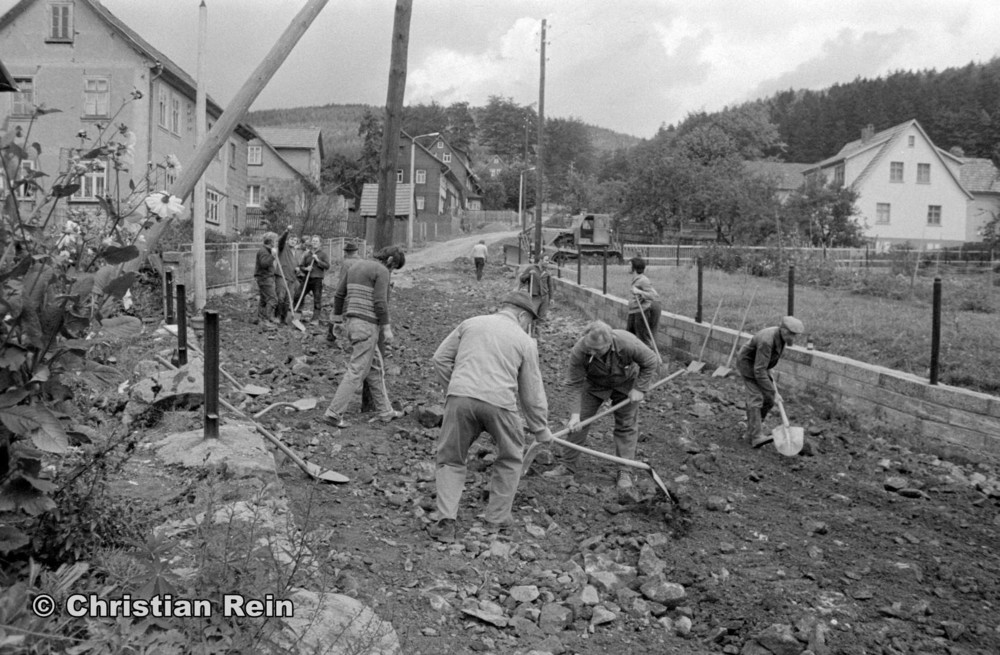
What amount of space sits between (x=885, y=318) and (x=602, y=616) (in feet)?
33.2

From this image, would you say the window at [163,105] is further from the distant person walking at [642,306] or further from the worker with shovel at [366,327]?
the worker with shovel at [366,327]

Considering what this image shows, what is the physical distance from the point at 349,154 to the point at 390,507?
76.3 metres

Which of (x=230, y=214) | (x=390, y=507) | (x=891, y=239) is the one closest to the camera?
(x=390, y=507)

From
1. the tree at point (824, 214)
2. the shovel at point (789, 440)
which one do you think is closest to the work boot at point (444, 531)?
the shovel at point (789, 440)

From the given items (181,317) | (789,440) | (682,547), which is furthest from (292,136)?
(682,547)

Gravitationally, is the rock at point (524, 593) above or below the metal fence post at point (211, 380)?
below

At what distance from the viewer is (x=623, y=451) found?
24.7 ft

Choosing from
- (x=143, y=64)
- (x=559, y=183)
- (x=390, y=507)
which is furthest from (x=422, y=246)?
(x=559, y=183)

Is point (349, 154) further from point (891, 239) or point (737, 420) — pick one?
point (737, 420)

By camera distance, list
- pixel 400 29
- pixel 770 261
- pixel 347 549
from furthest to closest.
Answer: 1. pixel 770 261
2. pixel 400 29
3. pixel 347 549

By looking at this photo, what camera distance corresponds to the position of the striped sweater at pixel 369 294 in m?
8.18

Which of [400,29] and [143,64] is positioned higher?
[143,64]

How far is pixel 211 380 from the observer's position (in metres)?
5.48

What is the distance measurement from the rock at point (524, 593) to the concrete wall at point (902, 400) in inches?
203
